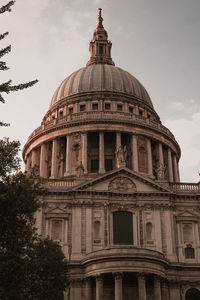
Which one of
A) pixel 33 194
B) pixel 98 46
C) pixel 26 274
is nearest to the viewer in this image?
pixel 26 274

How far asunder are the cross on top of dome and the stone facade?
1657cm

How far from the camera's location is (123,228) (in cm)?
4697

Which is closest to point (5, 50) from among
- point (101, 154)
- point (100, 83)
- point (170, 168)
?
point (101, 154)

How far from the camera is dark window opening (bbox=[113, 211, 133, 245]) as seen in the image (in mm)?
46438

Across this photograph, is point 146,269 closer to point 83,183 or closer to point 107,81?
point 83,183

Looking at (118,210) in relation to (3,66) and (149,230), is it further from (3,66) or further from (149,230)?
(3,66)

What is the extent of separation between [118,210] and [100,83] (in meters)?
28.6

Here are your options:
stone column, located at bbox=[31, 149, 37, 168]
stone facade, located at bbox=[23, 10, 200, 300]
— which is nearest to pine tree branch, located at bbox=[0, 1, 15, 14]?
stone facade, located at bbox=[23, 10, 200, 300]

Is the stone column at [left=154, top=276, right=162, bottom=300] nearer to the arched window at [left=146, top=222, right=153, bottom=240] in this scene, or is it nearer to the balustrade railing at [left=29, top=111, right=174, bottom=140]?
the arched window at [left=146, top=222, right=153, bottom=240]

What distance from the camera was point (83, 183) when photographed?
4828 cm

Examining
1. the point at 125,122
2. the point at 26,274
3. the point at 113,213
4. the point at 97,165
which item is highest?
the point at 125,122

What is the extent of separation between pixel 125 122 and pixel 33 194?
1418 inches

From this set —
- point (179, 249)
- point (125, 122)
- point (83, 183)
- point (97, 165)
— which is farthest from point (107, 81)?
point (179, 249)

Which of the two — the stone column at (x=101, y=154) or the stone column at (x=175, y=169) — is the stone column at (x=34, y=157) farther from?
the stone column at (x=175, y=169)
